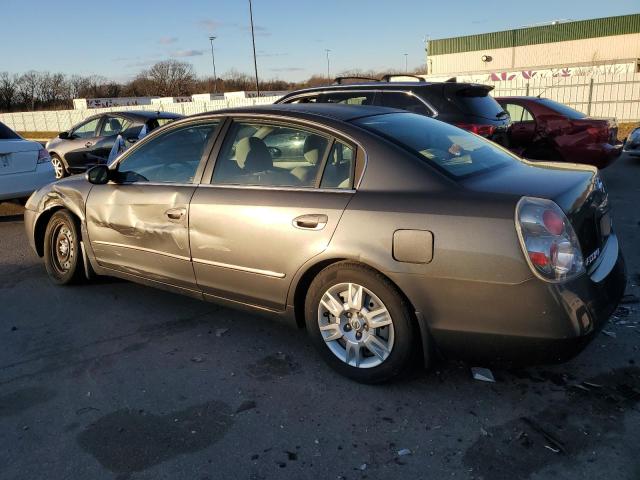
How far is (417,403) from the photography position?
9.66ft

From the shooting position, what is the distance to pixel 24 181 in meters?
7.68

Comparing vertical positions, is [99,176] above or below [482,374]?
above

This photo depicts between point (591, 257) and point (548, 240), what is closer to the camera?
point (548, 240)

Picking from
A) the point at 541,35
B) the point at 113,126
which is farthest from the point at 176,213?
the point at 541,35

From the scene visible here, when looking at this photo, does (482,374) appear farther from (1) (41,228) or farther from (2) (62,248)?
(1) (41,228)

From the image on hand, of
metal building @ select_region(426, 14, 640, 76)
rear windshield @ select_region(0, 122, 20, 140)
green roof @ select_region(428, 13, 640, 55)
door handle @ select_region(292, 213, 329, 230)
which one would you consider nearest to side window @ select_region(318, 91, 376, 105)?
door handle @ select_region(292, 213, 329, 230)

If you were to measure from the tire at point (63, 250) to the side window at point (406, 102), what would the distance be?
415 centimetres

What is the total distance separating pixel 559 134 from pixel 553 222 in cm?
711

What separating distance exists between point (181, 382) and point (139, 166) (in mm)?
1857

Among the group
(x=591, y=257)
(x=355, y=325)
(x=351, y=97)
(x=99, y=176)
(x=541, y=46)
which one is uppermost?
(x=541, y=46)

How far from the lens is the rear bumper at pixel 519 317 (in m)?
2.56

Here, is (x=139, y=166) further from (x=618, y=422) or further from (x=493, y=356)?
(x=618, y=422)

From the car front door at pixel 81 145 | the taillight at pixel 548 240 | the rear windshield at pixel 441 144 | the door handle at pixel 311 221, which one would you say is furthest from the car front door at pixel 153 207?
the car front door at pixel 81 145

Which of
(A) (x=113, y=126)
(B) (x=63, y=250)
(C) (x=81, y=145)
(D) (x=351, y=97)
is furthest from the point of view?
(C) (x=81, y=145)
